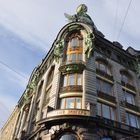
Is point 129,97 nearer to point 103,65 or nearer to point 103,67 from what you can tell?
point 103,67

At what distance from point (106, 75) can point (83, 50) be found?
5.17 metres

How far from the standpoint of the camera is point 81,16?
124 ft

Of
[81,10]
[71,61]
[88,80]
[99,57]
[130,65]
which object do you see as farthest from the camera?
[81,10]

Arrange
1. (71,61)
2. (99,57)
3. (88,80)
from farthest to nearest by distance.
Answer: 1. (99,57)
2. (71,61)
3. (88,80)

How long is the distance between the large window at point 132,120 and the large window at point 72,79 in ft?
28.2

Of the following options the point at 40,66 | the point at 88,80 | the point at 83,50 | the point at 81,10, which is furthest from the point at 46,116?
the point at 81,10

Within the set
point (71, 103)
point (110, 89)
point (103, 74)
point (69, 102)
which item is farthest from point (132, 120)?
point (69, 102)

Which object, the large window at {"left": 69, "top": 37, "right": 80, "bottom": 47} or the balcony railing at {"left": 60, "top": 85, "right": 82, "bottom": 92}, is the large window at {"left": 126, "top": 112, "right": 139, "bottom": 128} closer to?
the balcony railing at {"left": 60, "top": 85, "right": 82, "bottom": 92}

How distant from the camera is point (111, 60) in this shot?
34281 mm

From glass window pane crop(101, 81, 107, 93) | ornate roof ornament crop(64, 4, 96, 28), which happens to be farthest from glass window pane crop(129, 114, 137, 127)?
ornate roof ornament crop(64, 4, 96, 28)

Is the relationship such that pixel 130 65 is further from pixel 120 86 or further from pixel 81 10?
pixel 81 10

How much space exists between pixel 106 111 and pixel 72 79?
20.4ft

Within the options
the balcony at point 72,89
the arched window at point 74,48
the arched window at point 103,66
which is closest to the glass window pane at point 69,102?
the balcony at point 72,89

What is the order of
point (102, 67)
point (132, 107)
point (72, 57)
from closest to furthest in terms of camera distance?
point (132, 107) < point (72, 57) < point (102, 67)
